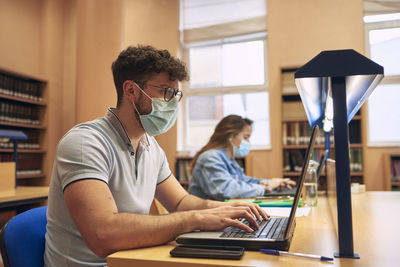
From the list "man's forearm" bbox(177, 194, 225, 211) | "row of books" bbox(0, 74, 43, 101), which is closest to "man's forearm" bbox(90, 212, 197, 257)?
"man's forearm" bbox(177, 194, 225, 211)

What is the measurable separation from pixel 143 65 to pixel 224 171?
4.10 ft

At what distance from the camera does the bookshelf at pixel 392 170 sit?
13.0 feet

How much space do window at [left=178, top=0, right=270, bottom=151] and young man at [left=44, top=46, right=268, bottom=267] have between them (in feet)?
11.5

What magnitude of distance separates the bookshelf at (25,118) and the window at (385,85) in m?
4.45

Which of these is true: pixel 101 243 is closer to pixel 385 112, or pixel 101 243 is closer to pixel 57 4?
pixel 385 112

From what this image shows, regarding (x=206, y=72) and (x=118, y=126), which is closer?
(x=118, y=126)

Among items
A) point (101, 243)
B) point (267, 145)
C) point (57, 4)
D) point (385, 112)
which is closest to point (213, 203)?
point (101, 243)

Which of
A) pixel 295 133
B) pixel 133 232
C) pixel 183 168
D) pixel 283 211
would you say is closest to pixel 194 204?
pixel 283 211

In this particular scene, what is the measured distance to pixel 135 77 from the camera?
129 cm

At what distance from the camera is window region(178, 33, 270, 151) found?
4816mm

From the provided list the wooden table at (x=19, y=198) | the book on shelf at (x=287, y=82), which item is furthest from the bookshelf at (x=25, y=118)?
the book on shelf at (x=287, y=82)

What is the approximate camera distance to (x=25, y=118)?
15.4 feet

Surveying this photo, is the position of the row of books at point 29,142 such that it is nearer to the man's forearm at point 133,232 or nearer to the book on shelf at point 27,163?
the book on shelf at point 27,163

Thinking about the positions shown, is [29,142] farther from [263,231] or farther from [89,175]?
[263,231]
